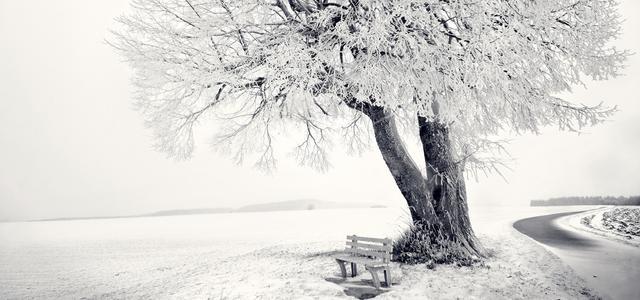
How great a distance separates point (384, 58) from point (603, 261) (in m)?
6.36

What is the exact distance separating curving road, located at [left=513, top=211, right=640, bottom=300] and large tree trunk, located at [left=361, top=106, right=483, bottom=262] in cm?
208

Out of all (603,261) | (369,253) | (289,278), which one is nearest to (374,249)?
(369,253)

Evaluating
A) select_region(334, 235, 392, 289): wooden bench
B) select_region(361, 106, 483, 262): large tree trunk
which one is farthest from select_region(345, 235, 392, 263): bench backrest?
select_region(361, 106, 483, 262): large tree trunk

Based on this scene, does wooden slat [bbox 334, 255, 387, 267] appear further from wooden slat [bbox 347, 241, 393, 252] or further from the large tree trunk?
the large tree trunk

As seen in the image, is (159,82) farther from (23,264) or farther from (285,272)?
(23,264)

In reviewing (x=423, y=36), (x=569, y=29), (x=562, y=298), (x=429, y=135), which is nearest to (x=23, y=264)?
(x=429, y=135)

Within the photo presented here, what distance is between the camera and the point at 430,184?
371 inches

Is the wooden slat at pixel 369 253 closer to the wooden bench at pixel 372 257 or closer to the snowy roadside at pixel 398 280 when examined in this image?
the wooden bench at pixel 372 257

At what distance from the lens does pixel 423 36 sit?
7.10m

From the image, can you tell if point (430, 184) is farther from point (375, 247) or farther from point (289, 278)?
point (289, 278)

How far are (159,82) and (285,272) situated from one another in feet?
15.9

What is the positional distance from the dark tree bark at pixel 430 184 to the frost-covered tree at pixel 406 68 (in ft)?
0.08

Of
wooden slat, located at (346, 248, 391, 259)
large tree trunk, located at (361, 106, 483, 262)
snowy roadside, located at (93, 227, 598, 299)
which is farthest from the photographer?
large tree trunk, located at (361, 106, 483, 262)

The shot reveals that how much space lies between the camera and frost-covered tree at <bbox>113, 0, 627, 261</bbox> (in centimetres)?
684
